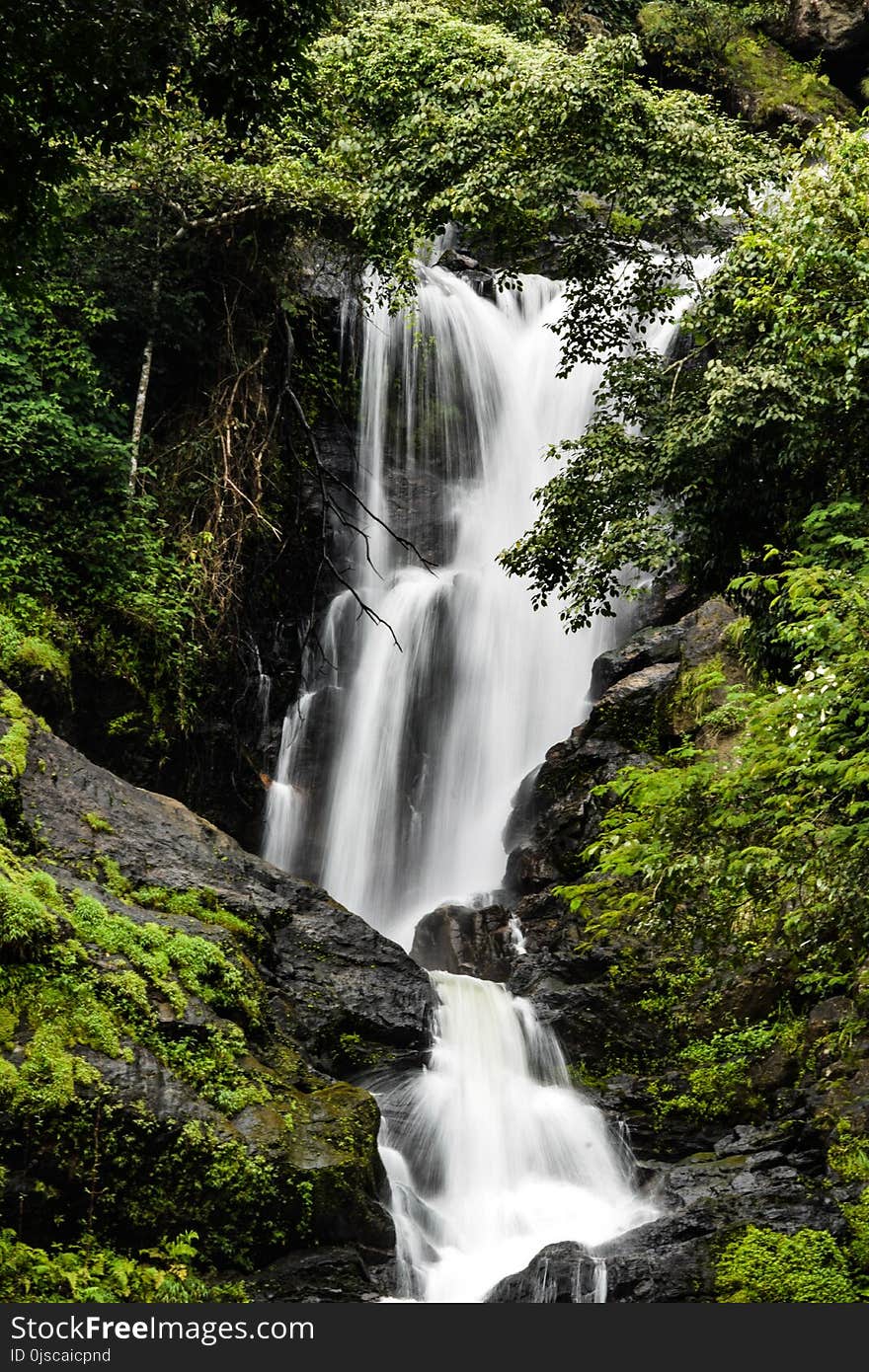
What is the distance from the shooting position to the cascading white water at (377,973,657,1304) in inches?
343

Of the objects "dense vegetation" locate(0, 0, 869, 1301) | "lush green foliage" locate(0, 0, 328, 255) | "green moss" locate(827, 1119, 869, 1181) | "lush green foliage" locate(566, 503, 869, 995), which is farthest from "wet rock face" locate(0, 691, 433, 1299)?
"lush green foliage" locate(0, 0, 328, 255)

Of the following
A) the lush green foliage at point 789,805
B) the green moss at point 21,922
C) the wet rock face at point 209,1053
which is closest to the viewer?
the lush green foliage at point 789,805

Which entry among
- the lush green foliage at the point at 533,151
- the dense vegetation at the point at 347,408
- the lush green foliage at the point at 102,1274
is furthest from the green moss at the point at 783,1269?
the lush green foliage at the point at 533,151

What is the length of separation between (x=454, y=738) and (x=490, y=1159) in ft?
24.6

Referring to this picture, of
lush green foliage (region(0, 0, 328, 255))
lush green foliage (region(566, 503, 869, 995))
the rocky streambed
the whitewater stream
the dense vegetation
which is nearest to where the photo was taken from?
lush green foliage (region(0, 0, 328, 255))

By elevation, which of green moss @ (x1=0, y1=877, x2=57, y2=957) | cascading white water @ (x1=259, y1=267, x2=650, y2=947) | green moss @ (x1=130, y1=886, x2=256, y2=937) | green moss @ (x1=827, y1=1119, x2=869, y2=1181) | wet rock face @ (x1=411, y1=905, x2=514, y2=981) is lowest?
green moss @ (x1=827, y1=1119, x2=869, y2=1181)

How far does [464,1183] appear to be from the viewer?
9625 mm

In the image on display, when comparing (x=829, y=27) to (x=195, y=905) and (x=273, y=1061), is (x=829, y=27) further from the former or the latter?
(x=273, y=1061)

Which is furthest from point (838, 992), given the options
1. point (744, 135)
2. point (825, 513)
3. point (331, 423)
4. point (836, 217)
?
point (331, 423)

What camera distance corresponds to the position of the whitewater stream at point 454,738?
9578 mm

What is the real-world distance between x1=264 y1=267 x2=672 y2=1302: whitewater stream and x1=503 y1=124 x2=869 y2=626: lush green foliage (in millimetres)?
4148

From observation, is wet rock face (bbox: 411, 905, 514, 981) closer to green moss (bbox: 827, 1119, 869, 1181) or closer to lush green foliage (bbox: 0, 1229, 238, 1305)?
green moss (bbox: 827, 1119, 869, 1181)

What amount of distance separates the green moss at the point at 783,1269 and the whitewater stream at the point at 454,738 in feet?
2.95

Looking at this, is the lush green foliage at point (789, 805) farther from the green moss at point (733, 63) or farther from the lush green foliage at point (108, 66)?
the green moss at point (733, 63)
